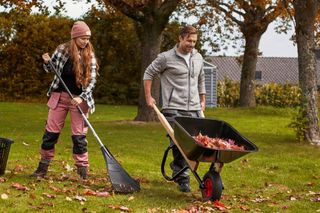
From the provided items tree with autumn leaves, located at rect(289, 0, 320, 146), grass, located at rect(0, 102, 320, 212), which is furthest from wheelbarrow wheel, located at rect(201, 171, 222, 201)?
tree with autumn leaves, located at rect(289, 0, 320, 146)

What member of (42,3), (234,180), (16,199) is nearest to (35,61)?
(42,3)

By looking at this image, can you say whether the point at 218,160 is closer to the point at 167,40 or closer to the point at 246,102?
the point at 246,102

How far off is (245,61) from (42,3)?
39.2 feet

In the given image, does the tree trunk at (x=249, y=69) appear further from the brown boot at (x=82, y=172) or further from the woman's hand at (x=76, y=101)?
the woman's hand at (x=76, y=101)

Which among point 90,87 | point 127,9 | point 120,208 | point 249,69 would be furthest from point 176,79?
point 249,69

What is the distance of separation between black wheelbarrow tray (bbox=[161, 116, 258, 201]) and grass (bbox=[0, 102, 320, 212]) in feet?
0.63

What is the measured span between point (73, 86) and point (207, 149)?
1.88 meters

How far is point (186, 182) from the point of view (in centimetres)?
697

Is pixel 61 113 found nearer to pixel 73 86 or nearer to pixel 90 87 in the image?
pixel 73 86

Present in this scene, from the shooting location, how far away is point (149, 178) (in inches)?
309

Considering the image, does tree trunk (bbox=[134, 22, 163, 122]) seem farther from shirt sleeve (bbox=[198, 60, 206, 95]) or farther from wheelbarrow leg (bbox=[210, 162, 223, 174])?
wheelbarrow leg (bbox=[210, 162, 223, 174])

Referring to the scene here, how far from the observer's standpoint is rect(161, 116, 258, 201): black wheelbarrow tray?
19.6ft

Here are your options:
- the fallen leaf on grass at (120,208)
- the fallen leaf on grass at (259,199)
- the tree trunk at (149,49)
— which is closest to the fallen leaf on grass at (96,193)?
the fallen leaf on grass at (120,208)

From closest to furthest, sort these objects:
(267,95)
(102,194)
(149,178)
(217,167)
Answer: (102,194)
(217,167)
(149,178)
(267,95)
